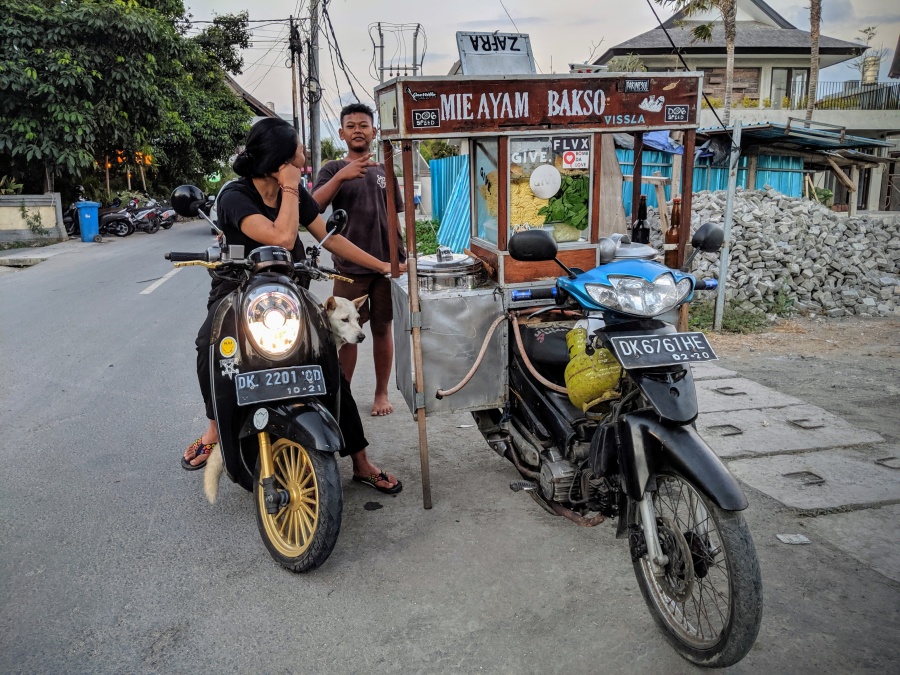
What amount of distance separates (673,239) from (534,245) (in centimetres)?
160

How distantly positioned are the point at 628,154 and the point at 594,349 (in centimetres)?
1590

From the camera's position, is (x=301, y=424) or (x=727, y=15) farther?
(x=727, y=15)

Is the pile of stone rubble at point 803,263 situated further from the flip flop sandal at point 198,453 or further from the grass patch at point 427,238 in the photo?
the flip flop sandal at point 198,453

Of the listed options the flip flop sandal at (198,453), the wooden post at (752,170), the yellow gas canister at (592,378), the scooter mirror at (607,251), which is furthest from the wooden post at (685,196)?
the wooden post at (752,170)

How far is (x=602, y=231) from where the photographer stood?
4043 mm

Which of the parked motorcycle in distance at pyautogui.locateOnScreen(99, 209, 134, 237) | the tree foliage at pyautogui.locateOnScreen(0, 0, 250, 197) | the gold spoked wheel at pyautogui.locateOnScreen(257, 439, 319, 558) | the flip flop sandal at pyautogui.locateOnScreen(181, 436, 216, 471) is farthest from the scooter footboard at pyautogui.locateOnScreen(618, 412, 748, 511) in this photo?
the parked motorcycle in distance at pyautogui.locateOnScreen(99, 209, 134, 237)

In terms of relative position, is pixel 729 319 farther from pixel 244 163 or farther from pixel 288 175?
pixel 244 163

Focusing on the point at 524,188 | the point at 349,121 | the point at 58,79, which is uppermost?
the point at 58,79

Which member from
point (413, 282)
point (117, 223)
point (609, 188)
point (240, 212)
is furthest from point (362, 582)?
point (117, 223)

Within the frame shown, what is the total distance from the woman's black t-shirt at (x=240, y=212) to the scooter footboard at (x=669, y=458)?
6.16 feet

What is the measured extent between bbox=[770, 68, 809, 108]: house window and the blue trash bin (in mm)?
23660

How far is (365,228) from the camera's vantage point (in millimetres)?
4734

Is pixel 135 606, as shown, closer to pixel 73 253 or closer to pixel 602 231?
pixel 602 231

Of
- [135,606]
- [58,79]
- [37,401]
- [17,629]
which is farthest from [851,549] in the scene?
[58,79]
